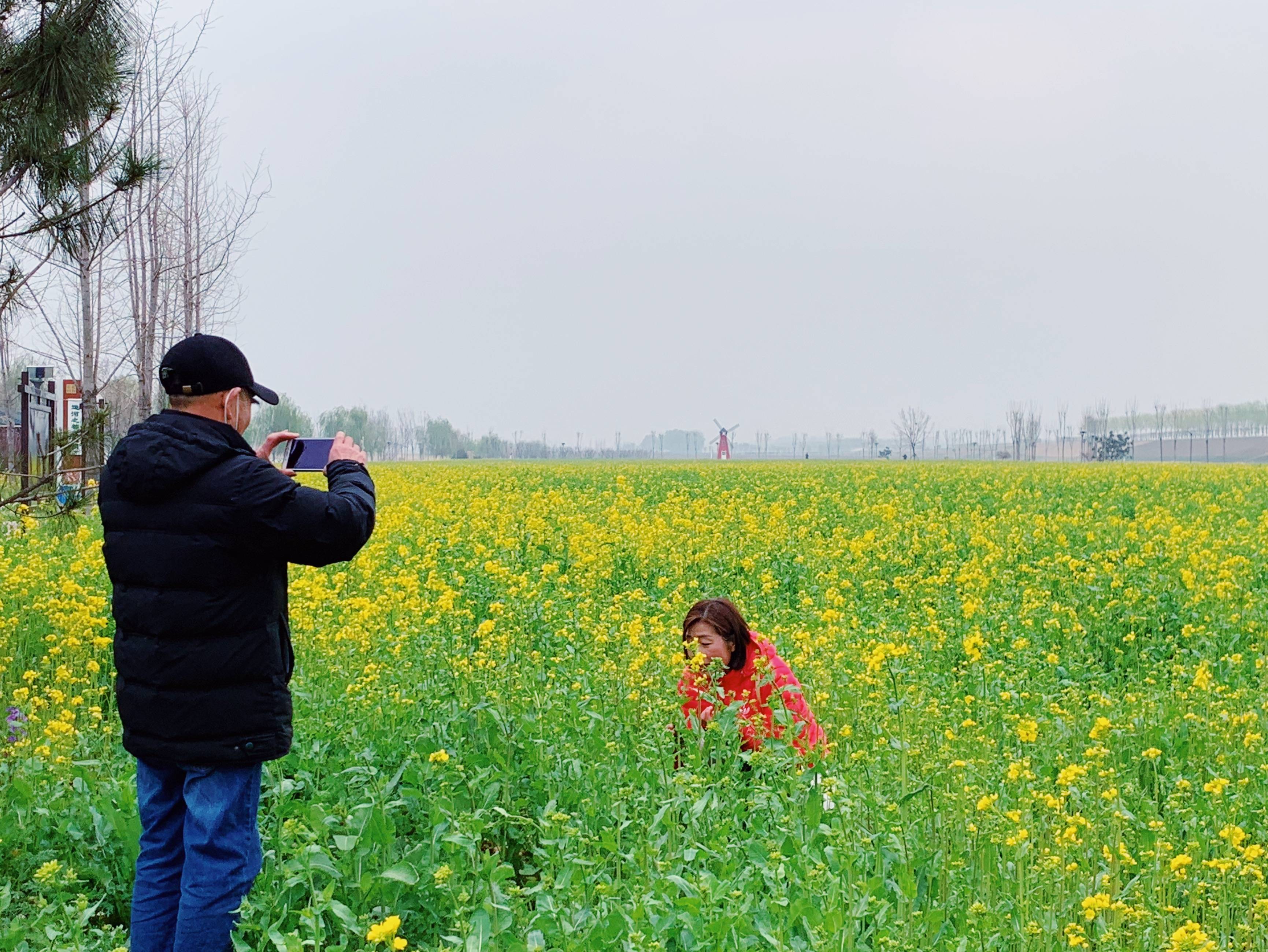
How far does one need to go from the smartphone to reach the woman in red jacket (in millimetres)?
1693

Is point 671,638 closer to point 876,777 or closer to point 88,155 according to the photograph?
point 876,777

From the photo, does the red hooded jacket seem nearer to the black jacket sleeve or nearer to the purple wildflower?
the black jacket sleeve

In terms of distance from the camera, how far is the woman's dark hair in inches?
188

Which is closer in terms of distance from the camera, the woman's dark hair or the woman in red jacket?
the woman in red jacket

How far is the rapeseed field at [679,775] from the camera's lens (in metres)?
3.18

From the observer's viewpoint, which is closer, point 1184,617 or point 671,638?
point 671,638

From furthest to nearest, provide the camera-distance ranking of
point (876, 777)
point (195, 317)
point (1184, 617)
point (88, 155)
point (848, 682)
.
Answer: point (195, 317), point (1184, 617), point (88, 155), point (848, 682), point (876, 777)

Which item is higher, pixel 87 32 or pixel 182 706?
pixel 87 32

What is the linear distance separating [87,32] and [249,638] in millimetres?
4186

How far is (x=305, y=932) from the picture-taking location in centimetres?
346

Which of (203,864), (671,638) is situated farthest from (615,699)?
(203,864)

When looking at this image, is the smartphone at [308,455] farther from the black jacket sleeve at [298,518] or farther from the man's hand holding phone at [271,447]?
the black jacket sleeve at [298,518]

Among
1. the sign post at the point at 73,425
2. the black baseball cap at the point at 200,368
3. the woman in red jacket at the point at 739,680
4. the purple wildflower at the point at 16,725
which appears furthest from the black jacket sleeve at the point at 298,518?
the sign post at the point at 73,425

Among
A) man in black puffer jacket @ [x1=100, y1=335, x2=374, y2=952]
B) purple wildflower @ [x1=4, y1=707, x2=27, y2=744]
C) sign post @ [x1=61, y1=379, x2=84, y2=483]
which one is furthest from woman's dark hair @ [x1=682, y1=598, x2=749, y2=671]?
sign post @ [x1=61, y1=379, x2=84, y2=483]
